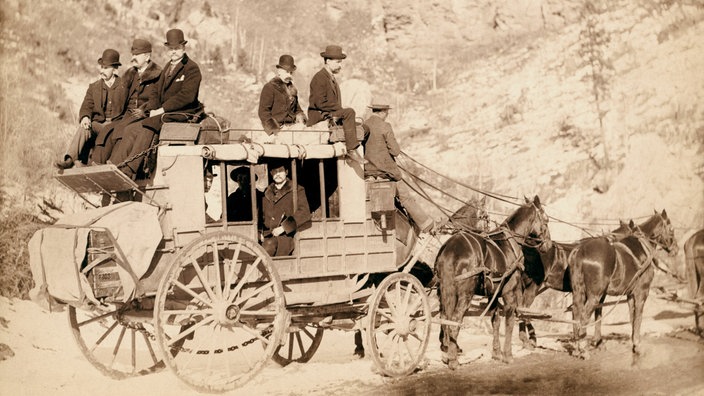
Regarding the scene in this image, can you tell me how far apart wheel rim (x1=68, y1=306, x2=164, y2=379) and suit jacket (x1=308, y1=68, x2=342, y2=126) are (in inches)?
138

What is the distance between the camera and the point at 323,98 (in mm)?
11461

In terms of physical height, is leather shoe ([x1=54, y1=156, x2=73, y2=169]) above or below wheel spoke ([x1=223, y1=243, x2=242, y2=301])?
above

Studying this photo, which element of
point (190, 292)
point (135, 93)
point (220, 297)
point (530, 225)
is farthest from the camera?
point (530, 225)

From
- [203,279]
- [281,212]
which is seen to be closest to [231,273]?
[203,279]

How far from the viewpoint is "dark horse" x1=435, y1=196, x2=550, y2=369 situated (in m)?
12.5

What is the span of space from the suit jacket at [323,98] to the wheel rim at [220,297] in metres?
2.56

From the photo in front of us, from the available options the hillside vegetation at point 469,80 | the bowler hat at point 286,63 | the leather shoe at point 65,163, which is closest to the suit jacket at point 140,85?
the leather shoe at point 65,163

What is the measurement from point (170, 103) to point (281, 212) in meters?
1.85

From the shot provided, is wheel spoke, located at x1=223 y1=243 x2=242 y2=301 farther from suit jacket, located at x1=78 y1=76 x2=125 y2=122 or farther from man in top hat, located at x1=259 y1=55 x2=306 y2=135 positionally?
suit jacket, located at x1=78 y1=76 x2=125 y2=122

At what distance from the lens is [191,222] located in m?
9.44

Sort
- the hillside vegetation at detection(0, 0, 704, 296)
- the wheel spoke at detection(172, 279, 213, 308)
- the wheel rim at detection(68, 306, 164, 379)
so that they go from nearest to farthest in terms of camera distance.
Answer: the wheel spoke at detection(172, 279, 213, 308) < the wheel rim at detection(68, 306, 164, 379) < the hillside vegetation at detection(0, 0, 704, 296)

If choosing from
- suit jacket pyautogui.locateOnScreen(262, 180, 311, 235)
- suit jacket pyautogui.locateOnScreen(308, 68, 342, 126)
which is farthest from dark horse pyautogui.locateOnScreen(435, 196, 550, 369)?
suit jacket pyautogui.locateOnScreen(262, 180, 311, 235)

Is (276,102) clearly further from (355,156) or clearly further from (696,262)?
(696,262)

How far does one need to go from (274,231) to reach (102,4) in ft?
57.9
